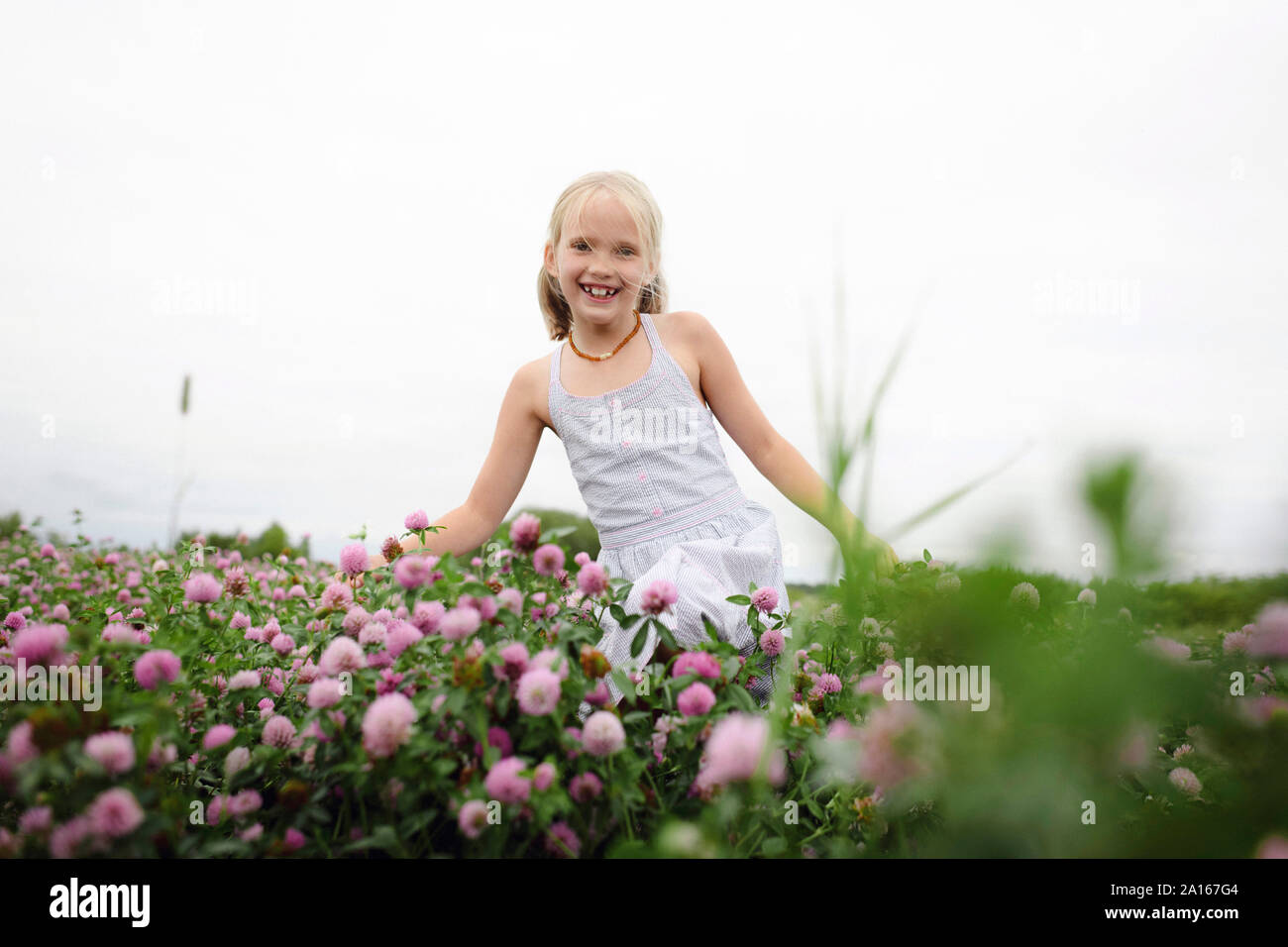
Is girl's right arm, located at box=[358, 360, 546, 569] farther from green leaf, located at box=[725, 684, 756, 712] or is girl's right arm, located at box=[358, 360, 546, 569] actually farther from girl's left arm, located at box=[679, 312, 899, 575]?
green leaf, located at box=[725, 684, 756, 712]

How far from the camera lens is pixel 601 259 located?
8.64ft

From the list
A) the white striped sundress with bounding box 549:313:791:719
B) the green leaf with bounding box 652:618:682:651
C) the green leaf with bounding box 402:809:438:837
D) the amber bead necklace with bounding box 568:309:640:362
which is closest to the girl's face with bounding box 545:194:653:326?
the amber bead necklace with bounding box 568:309:640:362

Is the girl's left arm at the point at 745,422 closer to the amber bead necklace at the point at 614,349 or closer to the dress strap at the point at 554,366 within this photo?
the amber bead necklace at the point at 614,349

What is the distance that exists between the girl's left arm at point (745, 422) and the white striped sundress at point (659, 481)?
0.08 metres

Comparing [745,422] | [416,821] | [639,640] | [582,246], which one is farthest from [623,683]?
[582,246]

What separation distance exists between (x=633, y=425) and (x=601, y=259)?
0.59 m

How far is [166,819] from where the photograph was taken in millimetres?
1036

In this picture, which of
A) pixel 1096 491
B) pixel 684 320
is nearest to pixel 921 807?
pixel 1096 491

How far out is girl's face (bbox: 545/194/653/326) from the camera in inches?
103

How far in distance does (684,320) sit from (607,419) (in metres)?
0.51

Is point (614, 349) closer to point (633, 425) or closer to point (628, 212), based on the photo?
point (633, 425)

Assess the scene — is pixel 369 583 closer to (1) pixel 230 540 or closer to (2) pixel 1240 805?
(2) pixel 1240 805

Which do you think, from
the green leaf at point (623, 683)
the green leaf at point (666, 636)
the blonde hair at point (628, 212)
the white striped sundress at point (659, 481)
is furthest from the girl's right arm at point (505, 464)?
the green leaf at point (623, 683)
